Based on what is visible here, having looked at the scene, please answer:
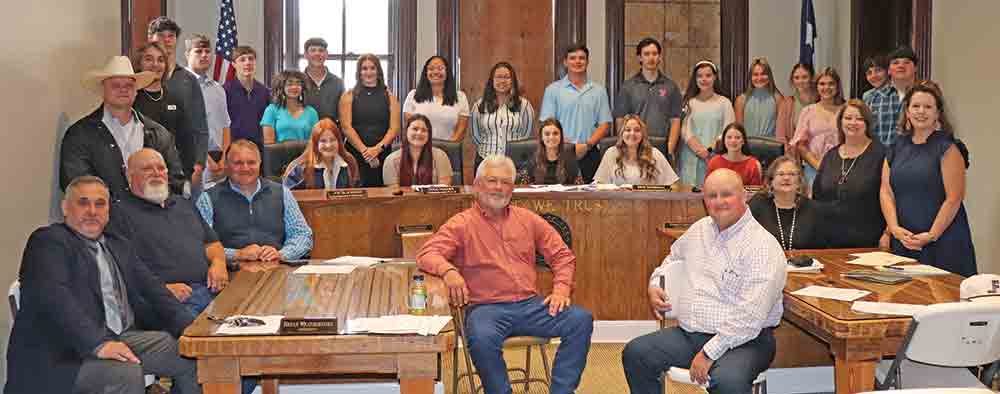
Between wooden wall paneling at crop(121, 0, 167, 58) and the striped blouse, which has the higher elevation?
wooden wall paneling at crop(121, 0, 167, 58)

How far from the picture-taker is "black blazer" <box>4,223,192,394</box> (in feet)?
12.1

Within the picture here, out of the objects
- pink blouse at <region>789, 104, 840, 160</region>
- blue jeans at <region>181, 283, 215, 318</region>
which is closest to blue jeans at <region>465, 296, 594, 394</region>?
blue jeans at <region>181, 283, 215, 318</region>

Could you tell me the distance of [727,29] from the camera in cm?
1009

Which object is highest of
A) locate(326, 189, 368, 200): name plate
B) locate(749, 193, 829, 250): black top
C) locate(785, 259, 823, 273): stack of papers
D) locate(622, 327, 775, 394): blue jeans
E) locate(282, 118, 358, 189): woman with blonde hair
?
locate(282, 118, 358, 189): woman with blonde hair

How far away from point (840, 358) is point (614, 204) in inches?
104

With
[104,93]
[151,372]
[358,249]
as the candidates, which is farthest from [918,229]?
[104,93]

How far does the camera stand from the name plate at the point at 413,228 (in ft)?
19.5

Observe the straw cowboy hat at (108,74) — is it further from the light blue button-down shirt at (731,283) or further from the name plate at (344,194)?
the light blue button-down shirt at (731,283)

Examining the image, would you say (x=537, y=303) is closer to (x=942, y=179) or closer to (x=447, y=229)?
(x=447, y=229)

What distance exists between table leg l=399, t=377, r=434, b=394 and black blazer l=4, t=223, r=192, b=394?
111 cm

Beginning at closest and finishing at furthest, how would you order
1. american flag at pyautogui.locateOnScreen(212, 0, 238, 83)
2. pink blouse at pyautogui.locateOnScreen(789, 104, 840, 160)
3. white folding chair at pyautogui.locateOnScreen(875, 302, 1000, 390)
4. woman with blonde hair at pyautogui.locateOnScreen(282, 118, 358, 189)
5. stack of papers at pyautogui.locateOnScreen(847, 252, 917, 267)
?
1. white folding chair at pyautogui.locateOnScreen(875, 302, 1000, 390)
2. stack of papers at pyautogui.locateOnScreen(847, 252, 917, 267)
3. woman with blonde hair at pyautogui.locateOnScreen(282, 118, 358, 189)
4. pink blouse at pyautogui.locateOnScreen(789, 104, 840, 160)
5. american flag at pyautogui.locateOnScreen(212, 0, 238, 83)

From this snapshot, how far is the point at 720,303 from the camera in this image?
4.12 meters

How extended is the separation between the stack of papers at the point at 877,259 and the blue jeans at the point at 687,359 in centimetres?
81

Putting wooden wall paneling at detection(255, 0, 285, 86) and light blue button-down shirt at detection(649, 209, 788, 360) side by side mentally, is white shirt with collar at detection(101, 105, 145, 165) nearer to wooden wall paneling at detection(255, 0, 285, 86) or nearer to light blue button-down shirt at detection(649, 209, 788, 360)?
light blue button-down shirt at detection(649, 209, 788, 360)
